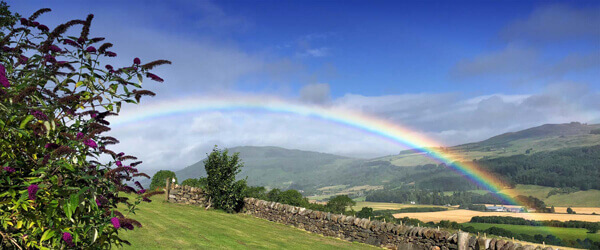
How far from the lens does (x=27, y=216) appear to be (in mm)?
3133

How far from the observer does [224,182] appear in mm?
28109

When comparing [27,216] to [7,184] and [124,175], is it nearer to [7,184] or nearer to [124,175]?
[7,184]

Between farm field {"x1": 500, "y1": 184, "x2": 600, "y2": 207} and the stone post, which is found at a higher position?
the stone post

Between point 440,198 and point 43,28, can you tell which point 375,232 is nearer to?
point 43,28

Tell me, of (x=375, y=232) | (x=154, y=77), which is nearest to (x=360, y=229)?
(x=375, y=232)

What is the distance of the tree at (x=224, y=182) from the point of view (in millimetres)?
27688

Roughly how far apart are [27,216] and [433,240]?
1714 centimetres

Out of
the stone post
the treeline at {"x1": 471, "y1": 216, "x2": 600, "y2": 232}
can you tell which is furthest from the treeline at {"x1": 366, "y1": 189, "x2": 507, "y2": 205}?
the stone post

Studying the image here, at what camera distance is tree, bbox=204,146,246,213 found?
27688 mm

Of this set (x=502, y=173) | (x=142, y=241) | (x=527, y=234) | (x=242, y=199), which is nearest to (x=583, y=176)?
(x=502, y=173)

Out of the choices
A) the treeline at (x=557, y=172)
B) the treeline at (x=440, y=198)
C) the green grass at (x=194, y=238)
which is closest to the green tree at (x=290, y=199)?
the green grass at (x=194, y=238)

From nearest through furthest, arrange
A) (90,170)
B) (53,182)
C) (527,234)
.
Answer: (53,182) → (90,170) → (527,234)

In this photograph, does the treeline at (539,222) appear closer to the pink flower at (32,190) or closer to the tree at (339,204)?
the tree at (339,204)

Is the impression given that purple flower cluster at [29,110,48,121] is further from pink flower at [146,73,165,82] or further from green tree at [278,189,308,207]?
green tree at [278,189,308,207]
